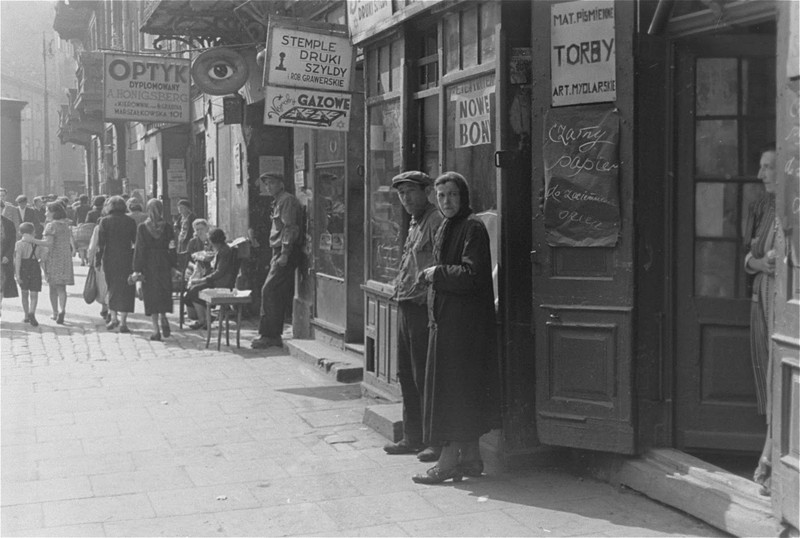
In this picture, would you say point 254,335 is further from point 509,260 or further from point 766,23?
point 766,23

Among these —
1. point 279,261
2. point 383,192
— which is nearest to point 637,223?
point 383,192

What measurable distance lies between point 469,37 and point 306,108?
2.86 meters

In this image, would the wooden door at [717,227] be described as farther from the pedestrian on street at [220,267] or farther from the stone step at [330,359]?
the pedestrian on street at [220,267]

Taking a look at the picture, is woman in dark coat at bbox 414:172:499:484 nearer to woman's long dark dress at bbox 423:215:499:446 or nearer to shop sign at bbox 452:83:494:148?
woman's long dark dress at bbox 423:215:499:446

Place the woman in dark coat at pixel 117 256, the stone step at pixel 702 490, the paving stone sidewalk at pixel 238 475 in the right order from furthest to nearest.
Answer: the woman in dark coat at pixel 117 256
the paving stone sidewalk at pixel 238 475
the stone step at pixel 702 490

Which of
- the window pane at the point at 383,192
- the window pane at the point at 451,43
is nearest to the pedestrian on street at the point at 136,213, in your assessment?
the window pane at the point at 383,192

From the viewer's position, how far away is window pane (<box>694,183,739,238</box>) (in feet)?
19.2

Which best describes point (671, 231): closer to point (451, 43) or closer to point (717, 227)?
point (717, 227)

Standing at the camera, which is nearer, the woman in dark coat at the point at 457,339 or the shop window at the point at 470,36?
the woman in dark coat at the point at 457,339

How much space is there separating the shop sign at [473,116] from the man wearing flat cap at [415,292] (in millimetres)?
511

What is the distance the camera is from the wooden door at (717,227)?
18.9ft

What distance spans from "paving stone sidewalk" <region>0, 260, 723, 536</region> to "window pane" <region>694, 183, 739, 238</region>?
1.66m

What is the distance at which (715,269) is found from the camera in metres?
5.89

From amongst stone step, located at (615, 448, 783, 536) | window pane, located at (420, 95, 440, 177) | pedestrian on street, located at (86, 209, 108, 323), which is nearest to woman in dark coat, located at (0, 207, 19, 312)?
pedestrian on street, located at (86, 209, 108, 323)
